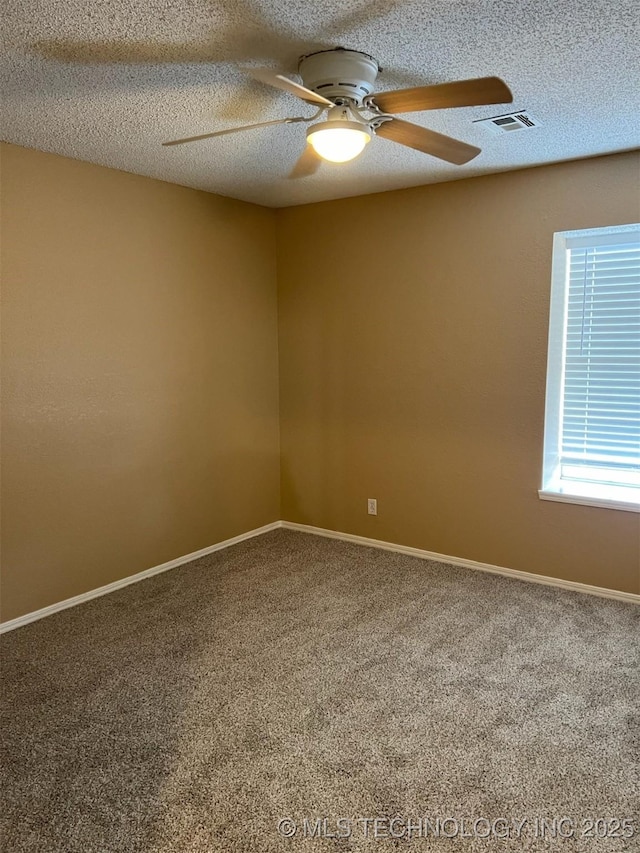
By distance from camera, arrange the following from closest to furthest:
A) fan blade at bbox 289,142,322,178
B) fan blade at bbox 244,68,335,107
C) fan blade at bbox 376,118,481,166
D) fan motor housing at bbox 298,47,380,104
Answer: fan blade at bbox 244,68,335,107, fan motor housing at bbox 298,47,380,104, fan blade at bbox 376,118,481,166, fan blade at bbox 289,142,322,178

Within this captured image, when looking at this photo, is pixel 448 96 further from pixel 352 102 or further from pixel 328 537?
pixel 328 537

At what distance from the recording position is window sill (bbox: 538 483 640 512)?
334cm

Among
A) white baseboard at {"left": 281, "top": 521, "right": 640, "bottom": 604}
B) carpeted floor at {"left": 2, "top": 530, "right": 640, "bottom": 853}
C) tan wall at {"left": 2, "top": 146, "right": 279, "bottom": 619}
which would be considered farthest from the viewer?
white baseboard at {"left": 281, "top": 521, "right": 640, "bottom": 604}

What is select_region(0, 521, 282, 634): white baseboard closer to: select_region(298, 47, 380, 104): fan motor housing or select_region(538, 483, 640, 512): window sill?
select_region(538, 483, 640, 512): window sill

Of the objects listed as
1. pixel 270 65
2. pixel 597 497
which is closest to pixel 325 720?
pixel 597 497

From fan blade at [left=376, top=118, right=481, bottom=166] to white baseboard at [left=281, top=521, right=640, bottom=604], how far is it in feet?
8.09

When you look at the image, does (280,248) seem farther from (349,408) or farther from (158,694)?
(158,694)

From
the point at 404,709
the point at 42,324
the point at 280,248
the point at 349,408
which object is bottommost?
Result: the point at 404,709

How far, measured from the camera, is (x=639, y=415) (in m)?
3.39

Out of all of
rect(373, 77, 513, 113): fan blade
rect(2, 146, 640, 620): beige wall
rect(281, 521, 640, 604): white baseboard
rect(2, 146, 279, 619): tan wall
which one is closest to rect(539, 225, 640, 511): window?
rect(2, 146, 640, 620): beige wall

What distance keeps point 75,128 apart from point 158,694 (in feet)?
8.25

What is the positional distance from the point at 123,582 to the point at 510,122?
127 inches

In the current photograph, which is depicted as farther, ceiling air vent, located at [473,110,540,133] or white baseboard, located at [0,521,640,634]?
white baseboard, located at [0,521,640,634]

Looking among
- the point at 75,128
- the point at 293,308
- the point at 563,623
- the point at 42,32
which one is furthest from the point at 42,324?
the point at 563,623
